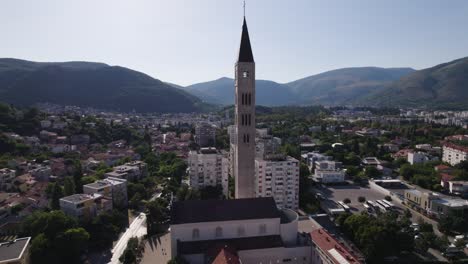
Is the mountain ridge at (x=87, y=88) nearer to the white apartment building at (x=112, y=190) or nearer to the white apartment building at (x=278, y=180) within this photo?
the white apartment building at (x=112, y=190)

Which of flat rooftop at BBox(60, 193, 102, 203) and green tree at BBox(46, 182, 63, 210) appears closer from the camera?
flat rooftop at BBox(60, 193, 102, 203)

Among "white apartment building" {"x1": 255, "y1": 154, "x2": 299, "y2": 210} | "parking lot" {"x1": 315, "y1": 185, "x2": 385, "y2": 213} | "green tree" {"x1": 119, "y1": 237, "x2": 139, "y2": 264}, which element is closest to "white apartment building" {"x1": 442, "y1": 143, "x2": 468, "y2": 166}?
"parking lot" {"x1": 315, "y1": 185, "x2": 385, "y2": 213}

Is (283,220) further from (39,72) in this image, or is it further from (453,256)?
(39,72)

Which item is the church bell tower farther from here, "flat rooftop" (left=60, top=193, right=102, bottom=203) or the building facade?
the building facade

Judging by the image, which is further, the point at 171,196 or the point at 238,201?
the point at 171,196

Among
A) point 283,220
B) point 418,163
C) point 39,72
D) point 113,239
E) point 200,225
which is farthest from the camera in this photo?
point 39,72

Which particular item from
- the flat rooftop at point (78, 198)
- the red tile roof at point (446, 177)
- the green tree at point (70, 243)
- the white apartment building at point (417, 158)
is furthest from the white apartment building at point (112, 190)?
the white apartment building at point (417, 158)

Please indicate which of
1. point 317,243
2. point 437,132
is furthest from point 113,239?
point 437,132
